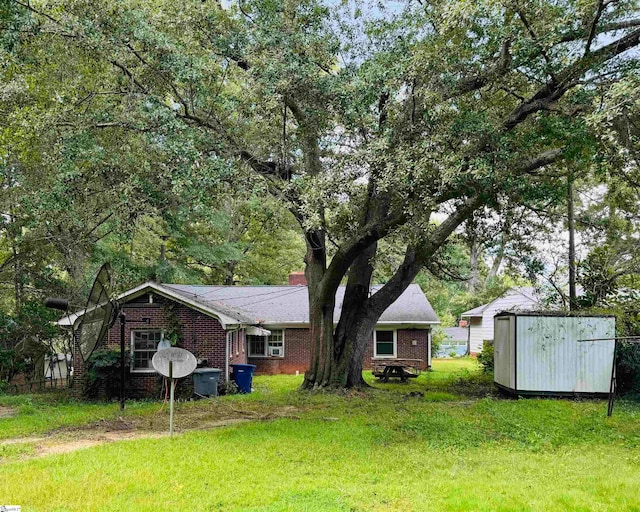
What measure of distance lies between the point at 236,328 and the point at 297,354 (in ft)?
22.4

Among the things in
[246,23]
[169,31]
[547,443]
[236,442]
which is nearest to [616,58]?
[547,443]

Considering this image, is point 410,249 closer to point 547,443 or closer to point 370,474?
point 547,443

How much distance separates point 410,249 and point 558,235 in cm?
541

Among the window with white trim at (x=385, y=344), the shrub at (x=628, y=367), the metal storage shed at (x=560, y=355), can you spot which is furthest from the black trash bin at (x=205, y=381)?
the shrub at (x=628, y=367)

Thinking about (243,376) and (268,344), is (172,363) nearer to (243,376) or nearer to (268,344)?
(243,376)

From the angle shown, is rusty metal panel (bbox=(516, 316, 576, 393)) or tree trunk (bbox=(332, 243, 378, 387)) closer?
rusty metal panel (bbox=(516, 316, 576, 393))

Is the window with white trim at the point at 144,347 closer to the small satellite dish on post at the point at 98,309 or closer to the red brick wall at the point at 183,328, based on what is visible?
the red brick wall at the point at 183,328

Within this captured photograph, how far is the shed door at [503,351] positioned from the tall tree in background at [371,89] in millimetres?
3662

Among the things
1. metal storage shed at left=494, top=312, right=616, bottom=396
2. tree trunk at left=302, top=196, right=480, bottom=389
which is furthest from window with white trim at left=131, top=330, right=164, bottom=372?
metal storage shed at left=494, top=312, right=616, bottom=396

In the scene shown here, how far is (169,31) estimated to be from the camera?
1235 cm

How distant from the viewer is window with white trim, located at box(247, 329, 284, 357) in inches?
966

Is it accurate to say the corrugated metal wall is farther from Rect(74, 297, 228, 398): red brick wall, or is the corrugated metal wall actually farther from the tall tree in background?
Rect(74, 297, 228, 398): red brick wall

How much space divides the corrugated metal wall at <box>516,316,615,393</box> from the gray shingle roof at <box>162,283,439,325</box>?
28.2 feet

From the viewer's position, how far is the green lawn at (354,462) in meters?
6.47
